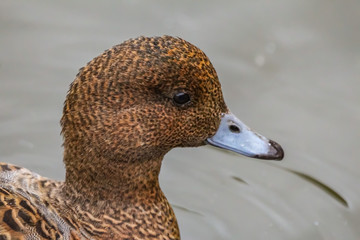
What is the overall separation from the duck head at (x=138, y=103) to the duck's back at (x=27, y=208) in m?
0.23

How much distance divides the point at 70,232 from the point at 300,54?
2.89 meters

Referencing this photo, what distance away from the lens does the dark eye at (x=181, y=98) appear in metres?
3.84

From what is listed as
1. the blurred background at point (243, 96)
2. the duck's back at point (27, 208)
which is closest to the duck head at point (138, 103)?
the duck's back at point (27, 208)

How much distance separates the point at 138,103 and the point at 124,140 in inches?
7.5

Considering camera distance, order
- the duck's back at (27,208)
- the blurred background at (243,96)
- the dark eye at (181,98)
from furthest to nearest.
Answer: the blurred background at (243,96) → the dark eye at (181,98) → the duck's back at (27,208)

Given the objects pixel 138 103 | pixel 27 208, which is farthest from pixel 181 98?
pixel 27 208

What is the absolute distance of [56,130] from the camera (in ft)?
18.3

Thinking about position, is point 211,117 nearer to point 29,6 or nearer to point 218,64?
point 218,64

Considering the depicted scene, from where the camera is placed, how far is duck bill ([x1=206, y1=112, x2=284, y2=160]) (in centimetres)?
402

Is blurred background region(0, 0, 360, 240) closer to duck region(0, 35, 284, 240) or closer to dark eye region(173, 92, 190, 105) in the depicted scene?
duck region(0, 35, 284, 240)

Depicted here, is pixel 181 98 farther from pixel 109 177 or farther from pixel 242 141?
pixel 109 177

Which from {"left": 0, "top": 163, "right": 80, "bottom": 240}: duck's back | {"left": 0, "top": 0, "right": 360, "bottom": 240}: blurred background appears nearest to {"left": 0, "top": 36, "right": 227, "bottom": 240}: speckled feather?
{"left": 0, "top": 163, "right": 80, "bottom": 240}: duck's back

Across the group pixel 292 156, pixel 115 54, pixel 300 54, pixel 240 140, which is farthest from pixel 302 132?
pixel 115 54

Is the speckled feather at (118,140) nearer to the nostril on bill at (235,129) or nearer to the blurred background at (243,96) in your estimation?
the nostril on bill at (235,129)
